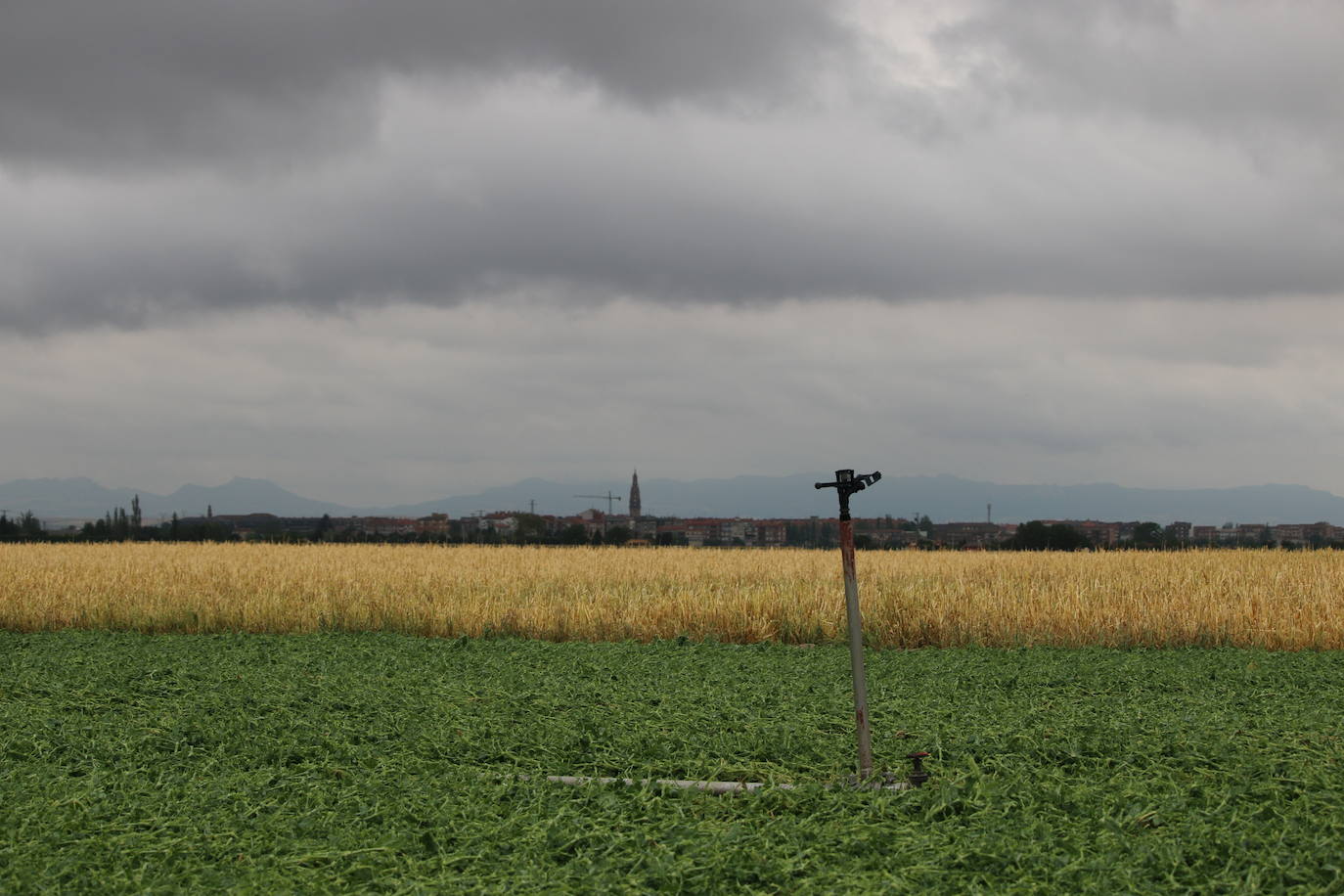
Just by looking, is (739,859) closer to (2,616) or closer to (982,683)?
(982,683)

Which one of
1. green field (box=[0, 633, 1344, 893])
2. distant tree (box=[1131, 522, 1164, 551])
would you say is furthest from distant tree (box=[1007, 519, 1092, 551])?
green field (box=[0, 633, 1344, 893])

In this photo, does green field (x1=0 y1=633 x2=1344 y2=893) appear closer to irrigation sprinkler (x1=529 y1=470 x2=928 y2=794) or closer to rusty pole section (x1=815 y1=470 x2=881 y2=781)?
irrigation sprinkler (x1=529 y1=470 x2=928 y2=794)

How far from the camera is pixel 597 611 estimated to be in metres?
13.7

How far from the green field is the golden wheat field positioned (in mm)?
3783

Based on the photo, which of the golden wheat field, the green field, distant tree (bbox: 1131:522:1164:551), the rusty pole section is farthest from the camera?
distant tree (bbox: 1131:522:1164:551)

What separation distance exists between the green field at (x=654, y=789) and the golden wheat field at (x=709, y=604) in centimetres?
378

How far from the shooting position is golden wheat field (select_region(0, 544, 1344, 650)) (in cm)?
1295

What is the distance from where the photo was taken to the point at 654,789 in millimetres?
5270

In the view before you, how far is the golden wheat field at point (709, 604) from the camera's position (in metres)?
12.9

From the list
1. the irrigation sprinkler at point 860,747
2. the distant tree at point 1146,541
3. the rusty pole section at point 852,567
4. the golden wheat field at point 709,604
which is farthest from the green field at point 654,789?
the distant tree at point 1146,541

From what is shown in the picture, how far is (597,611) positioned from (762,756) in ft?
25.8

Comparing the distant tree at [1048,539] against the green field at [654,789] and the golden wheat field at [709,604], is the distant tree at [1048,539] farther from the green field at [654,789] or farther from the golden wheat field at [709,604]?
the green field at [654,789]

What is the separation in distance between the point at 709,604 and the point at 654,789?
8.88 m

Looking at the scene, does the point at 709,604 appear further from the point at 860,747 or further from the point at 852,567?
the point at 852,567
